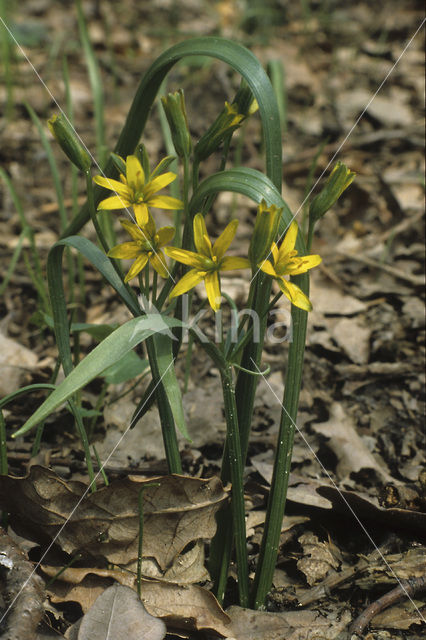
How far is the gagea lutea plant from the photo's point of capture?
92 centimetres

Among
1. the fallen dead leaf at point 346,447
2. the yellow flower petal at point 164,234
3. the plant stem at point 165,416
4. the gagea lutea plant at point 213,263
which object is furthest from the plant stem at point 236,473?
the fallen dead leaf at point 346,447

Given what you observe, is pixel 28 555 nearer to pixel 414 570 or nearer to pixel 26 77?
pixel 414 570

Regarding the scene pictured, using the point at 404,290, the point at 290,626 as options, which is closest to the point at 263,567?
the point at 290,626

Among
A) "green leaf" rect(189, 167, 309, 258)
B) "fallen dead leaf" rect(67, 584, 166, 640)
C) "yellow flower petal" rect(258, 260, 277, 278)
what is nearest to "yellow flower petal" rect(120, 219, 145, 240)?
"green leaf" rect(189, 167, 309, 258)

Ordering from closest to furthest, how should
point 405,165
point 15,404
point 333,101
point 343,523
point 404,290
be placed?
1. point 343,523
2. point 15,404
3. point 404,290
4. point 405,165
5. point 333,101

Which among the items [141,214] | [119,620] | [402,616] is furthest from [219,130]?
[402,616]

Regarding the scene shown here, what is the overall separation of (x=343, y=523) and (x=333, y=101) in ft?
8.93

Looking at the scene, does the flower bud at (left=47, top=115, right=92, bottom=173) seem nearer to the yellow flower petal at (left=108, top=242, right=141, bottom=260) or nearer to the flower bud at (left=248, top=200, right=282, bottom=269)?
the yellow flower petal at (left=108, top=242, right=141, bottom=260)

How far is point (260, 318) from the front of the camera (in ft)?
3.32

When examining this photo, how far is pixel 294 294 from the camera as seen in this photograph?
91cm

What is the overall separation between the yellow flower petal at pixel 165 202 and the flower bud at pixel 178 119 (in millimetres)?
91

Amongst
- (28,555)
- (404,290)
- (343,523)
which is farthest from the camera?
(404,290)

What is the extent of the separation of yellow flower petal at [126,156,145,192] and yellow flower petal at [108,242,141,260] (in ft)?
0.33

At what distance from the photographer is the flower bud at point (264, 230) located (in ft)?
2.83
